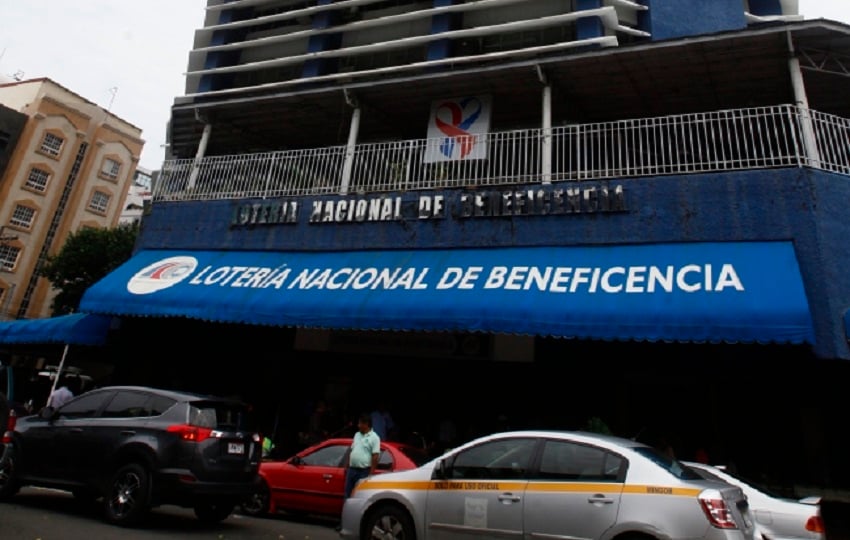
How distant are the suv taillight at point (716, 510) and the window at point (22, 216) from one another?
51.6 m

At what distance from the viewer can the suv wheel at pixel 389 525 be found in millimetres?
5809

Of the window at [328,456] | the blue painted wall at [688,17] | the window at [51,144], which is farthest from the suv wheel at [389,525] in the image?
the window at [51,144]

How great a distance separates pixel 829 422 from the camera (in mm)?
9430

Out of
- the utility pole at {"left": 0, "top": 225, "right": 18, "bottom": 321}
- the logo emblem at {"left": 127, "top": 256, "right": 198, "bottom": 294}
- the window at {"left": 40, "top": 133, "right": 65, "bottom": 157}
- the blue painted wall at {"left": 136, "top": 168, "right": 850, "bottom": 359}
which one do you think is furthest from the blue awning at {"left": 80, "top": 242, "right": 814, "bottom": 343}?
the window at {"left": 40, "top": 133, "right": 65, "bottom": 157}

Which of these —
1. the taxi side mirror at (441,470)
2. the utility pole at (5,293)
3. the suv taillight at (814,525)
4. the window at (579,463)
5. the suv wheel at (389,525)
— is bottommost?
the suv wheel at (389,525)

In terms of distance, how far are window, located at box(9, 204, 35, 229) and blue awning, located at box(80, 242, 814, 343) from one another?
130ft

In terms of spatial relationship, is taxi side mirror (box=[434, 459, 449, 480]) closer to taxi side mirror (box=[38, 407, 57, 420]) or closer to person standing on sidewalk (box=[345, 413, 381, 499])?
person standing on sidewalk (box=[345, 413, 381, 499])

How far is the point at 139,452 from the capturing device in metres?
6.91

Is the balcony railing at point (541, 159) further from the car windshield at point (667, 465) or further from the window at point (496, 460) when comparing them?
the window at point (496, 460)

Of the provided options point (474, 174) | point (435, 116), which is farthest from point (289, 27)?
point (474, 174)

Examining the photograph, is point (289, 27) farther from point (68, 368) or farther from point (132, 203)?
point (132, 203)

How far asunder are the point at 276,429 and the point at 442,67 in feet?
30.0

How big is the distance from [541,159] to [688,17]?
18.8 ft

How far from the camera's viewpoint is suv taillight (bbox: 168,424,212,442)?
685 cm
